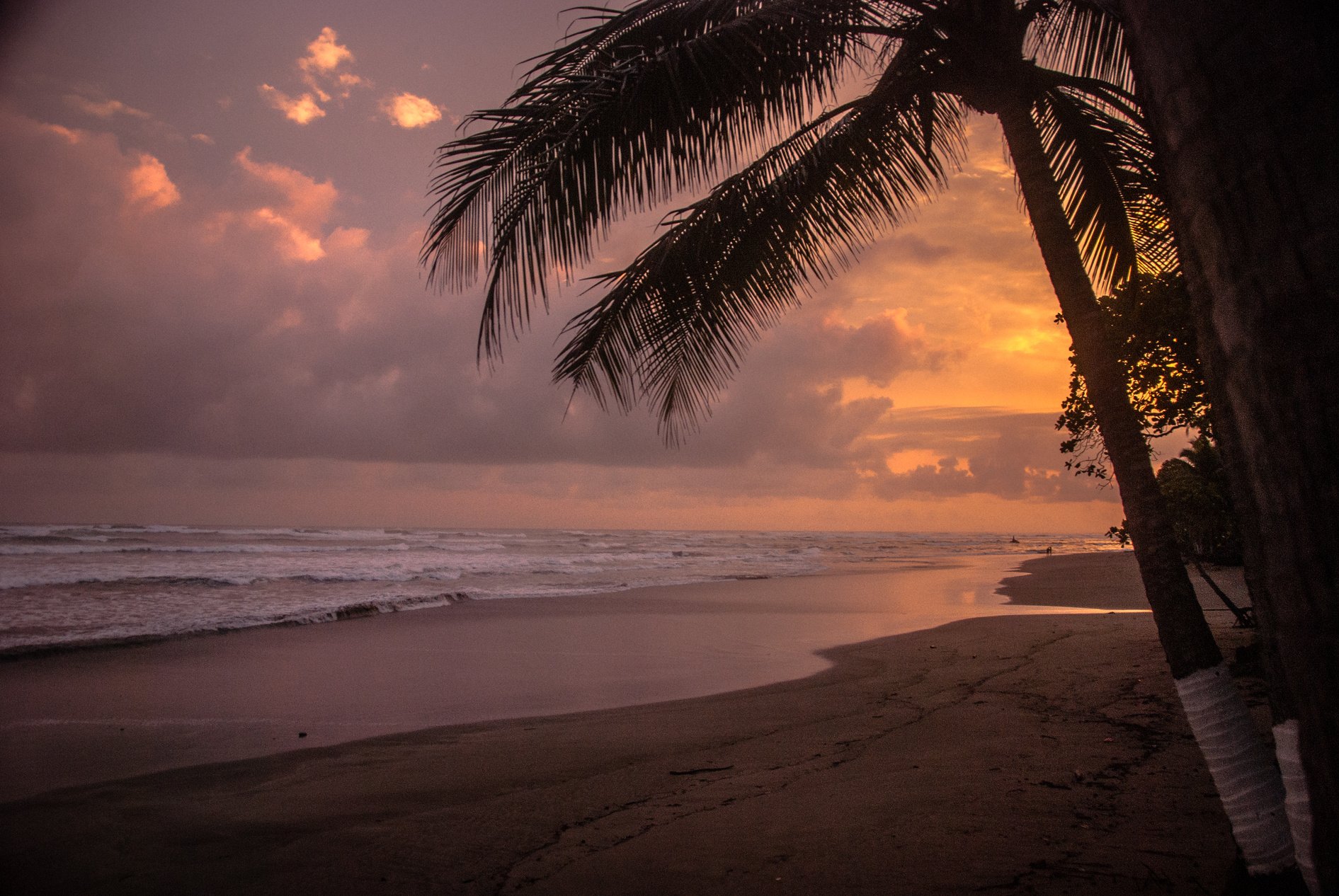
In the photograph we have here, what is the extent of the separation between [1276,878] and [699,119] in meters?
3.65

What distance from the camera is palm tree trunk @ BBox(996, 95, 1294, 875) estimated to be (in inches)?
93.4

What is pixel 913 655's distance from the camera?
27.2 ft

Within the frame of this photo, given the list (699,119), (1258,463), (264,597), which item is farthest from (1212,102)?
(264,597)

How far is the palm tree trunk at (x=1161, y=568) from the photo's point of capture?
2.37 meters

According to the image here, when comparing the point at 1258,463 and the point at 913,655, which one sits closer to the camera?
the point at 1258,463

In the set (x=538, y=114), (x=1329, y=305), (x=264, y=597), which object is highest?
(x=538, y=114)

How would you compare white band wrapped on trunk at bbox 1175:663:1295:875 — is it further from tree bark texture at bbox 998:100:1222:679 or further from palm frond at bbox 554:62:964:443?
palm frond at bbox 554:62:964:443

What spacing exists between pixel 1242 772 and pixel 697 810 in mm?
2212

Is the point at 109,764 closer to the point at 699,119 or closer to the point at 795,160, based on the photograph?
the point at 699,119

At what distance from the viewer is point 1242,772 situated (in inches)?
93.7

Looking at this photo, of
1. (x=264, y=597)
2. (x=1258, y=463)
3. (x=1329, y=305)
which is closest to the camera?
(x=1329, y=305)

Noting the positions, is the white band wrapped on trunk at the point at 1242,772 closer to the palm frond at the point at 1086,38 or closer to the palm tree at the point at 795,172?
the palm tree at the point at 795,172

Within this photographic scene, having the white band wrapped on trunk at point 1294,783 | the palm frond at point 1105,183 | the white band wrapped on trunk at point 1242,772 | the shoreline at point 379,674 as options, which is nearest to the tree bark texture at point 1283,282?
the white band wrapped on trunk at point 1294,783

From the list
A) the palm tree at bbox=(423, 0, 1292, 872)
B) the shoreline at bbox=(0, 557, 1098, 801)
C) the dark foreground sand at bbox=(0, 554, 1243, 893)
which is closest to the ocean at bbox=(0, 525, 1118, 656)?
the shoreline at bbox=(0, 557, 1098, 801)
